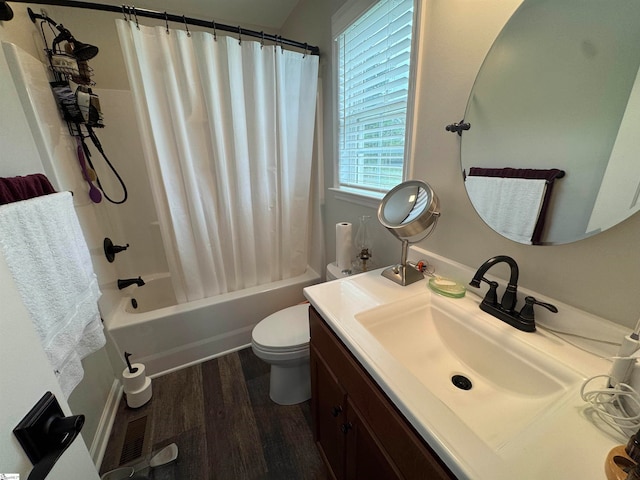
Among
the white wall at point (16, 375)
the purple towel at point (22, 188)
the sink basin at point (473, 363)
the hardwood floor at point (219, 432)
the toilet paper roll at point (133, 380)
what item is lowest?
the hardwood floor at point (219, 432)

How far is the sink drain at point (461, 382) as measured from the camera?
2.40 feet

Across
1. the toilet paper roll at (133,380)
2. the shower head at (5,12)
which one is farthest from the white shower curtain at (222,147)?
the toilet paper roll at (133,380)

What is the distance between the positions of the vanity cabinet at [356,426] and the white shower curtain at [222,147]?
1005mm

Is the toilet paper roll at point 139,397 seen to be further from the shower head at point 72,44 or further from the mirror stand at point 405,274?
the shower head at point 72,44

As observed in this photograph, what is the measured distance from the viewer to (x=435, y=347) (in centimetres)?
85

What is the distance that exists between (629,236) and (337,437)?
1029 millimetres

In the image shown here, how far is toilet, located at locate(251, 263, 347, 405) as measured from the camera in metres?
1.28

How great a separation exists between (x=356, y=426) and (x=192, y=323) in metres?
1.33

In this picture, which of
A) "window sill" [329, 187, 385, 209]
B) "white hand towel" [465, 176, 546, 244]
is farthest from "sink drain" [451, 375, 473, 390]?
"window sill" [329, 187, 385, 209]

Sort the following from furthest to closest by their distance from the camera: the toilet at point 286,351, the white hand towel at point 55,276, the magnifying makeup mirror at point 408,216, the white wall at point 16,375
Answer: the toilet at point 286,351
the magnifying makeup mirror at point 408,216
the white hand towel at point 55,276
the white wall at point 16,375

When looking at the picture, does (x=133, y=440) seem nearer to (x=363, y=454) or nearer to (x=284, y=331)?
(x=284, y=331)

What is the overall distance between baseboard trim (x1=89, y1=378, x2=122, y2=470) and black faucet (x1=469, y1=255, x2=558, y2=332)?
180 cm

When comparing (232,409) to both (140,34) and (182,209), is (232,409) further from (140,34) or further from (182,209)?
(140,34)

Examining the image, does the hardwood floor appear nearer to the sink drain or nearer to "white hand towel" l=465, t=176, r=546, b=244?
the sink drain
